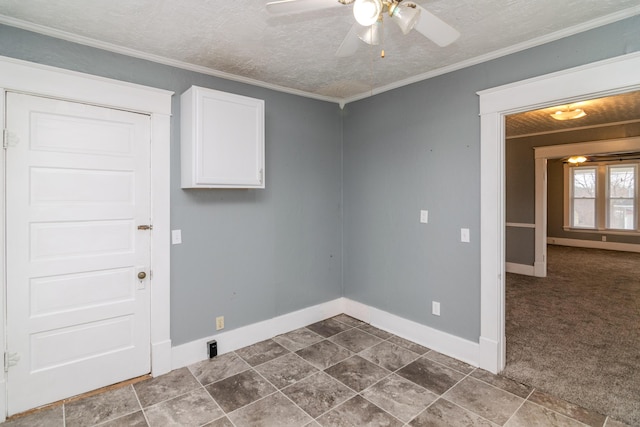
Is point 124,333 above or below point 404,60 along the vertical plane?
below

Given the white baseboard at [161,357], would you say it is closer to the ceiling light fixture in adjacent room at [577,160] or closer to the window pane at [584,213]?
the ceiling light fixture in adjacent room at [577,160]

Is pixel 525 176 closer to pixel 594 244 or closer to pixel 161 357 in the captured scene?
pixel 594 244

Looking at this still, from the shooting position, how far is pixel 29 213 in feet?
7.18

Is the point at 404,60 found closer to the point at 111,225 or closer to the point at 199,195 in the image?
the point at 199,195

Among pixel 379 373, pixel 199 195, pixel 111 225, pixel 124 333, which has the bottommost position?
pixel 379 373

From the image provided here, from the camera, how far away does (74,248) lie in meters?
2.36

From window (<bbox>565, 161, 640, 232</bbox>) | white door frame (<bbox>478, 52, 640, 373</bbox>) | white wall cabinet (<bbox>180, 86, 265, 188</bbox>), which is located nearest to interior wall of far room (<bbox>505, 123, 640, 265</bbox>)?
window (<bbox>565, 161, 640, 232</bbox>)

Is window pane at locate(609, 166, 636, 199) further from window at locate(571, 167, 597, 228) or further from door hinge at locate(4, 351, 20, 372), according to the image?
door hinge at locate(4, 351, 20, 372)

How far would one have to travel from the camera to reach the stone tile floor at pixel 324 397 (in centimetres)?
212

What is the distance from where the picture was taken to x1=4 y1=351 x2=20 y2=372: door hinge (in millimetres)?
2143

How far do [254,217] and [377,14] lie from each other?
7.33ft

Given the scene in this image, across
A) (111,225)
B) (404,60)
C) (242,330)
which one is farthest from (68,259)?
(404,60)

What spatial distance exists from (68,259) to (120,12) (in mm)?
1670

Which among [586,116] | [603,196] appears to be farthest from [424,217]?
[603,196]
